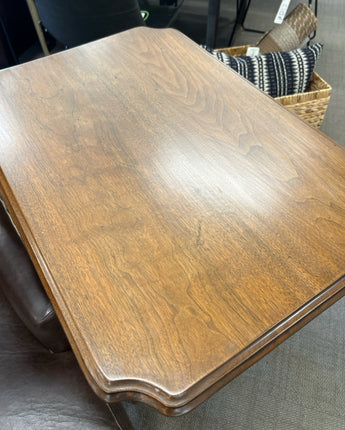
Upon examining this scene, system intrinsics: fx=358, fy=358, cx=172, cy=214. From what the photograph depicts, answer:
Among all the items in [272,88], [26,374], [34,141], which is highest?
[34,141]

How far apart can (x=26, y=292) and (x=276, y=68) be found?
108 centimetres

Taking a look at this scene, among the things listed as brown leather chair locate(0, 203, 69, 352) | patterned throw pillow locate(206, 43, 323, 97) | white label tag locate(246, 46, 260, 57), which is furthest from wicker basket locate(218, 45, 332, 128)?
brown leather chair locate(0, 203, 69, 352)

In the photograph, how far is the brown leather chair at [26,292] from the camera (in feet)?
1.83

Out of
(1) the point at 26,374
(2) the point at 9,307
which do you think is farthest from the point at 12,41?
(1) the point at 26,374

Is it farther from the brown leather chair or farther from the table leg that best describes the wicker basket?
the brown leather chair

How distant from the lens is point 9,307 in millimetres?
719

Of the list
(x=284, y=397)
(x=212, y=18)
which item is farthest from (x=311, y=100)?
(x=284, y=397)

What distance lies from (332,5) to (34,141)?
2702mm

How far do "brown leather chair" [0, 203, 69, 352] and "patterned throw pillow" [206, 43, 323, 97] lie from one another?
3.07ft

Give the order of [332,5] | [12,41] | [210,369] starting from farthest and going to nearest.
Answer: [332,5] < [12,41] < [210,369]

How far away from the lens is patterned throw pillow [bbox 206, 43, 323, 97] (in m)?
1.22

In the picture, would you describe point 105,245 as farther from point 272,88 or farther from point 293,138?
point 272,88

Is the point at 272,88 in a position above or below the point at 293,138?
below

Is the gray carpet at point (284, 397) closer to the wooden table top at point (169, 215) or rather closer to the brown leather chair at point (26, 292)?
the brown leather chair at point (26, 292)
